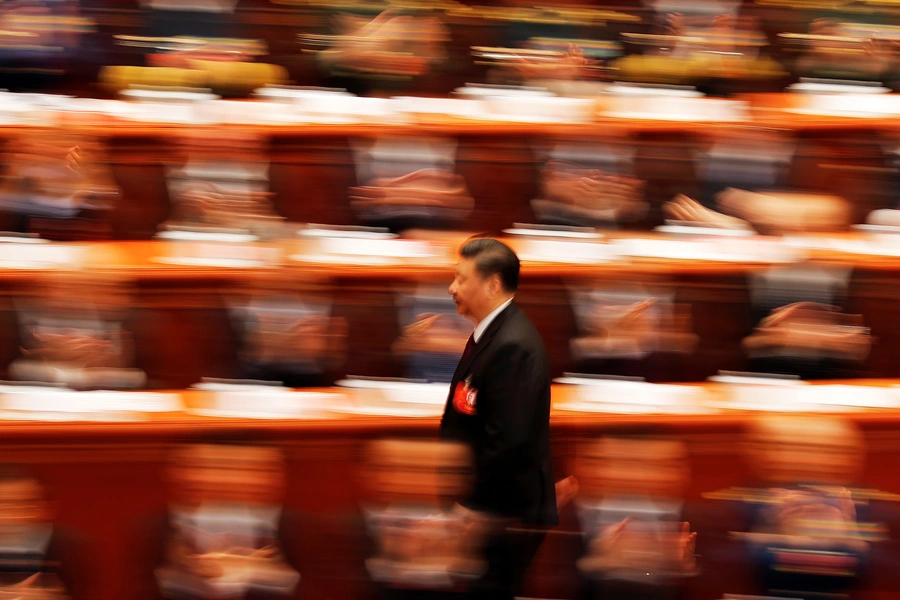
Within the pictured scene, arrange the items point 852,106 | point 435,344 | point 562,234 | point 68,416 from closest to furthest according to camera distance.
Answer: point 68,416, point 435,344, point 562,234, point 852,106

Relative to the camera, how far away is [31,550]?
871mm

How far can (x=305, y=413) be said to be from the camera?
102 centimetres

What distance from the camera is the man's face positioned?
0.88 m

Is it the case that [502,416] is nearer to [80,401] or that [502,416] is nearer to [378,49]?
[80,401]

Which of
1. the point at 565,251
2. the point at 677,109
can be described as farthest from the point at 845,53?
the point at 565,251

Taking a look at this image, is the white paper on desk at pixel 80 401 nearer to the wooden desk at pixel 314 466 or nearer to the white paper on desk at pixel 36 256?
the wooden desk at pixel 314 466

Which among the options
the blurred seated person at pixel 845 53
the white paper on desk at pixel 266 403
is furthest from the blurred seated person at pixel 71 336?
the blurred seated person at pixel 845 53

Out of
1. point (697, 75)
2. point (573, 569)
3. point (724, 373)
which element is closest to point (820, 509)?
A: point (573, 569)

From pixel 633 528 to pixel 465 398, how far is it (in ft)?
0.56

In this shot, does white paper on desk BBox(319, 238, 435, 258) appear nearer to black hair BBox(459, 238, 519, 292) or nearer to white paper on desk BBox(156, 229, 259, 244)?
white paper on desk BBox(156, 229, 259, 244)

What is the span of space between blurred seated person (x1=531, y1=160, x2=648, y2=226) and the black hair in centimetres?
32

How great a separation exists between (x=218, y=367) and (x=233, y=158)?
0.23m

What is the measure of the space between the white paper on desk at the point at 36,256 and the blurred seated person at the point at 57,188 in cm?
5

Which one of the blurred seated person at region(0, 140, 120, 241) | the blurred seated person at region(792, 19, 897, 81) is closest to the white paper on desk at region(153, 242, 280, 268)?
the blurred seated person at region(0, 140, 120, 241)
